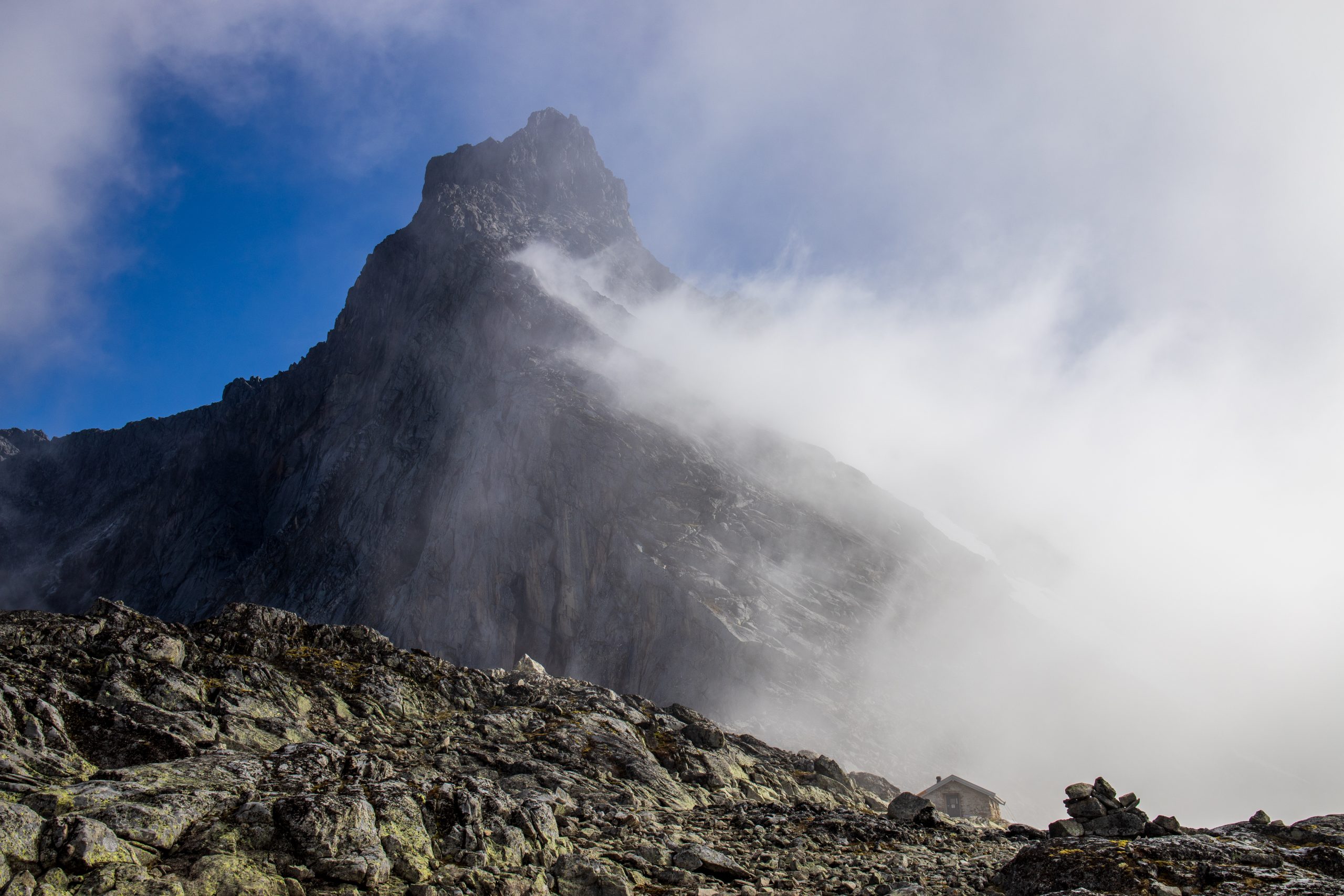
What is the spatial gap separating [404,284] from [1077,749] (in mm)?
123147

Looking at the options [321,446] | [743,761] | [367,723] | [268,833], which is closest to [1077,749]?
[743,761]

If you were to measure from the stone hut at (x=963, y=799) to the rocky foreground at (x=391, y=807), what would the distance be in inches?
638

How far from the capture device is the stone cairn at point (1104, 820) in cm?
2514

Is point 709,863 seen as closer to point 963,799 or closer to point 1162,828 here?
point 1162,828

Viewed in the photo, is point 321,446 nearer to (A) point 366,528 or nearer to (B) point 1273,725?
(A) point 366,528

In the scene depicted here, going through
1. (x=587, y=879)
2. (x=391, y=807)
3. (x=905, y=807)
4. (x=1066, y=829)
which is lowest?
(x=587, y=879)

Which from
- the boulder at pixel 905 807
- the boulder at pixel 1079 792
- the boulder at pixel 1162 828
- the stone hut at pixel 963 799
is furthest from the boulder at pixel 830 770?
the boulder at pixel 1162 828

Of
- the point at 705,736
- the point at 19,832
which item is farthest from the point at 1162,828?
the point at 19,832

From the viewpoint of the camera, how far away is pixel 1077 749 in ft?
276

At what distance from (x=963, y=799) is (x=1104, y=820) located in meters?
20.1

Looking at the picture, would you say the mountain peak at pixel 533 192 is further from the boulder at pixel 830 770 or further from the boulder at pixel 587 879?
the boulder at pixel 587 879

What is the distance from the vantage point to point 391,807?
16.4 meters

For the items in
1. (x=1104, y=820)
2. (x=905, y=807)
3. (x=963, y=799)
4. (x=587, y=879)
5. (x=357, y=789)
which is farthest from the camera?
(x=963, y=799)

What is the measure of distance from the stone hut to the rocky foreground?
1620 centimetres
